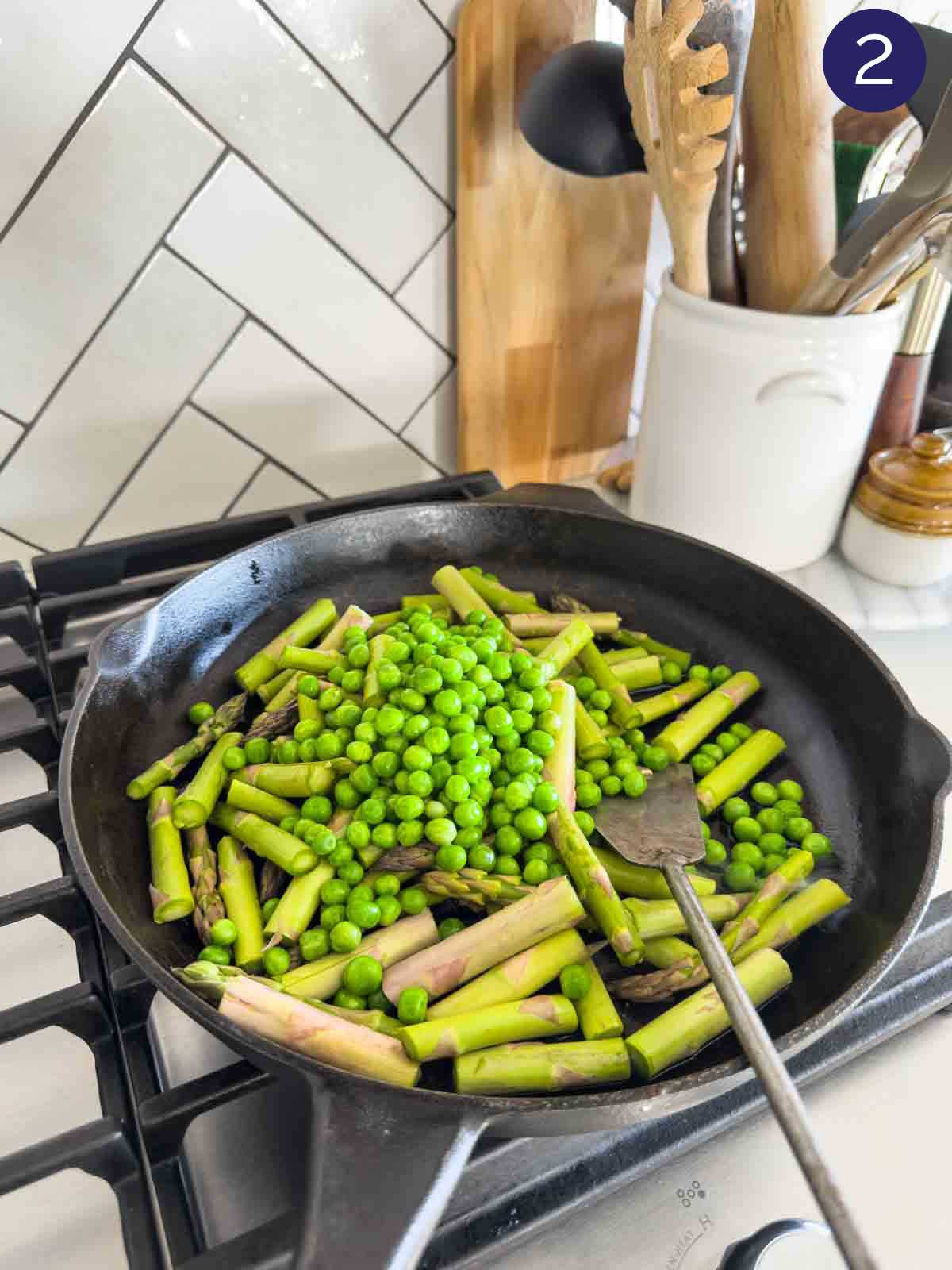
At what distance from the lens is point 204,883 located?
826 mm

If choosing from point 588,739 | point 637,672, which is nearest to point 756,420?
point 637,672

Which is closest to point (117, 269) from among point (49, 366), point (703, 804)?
point (49, 366)

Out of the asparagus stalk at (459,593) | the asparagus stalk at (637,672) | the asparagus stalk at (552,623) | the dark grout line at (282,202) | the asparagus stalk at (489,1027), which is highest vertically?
the dark grout line at (282,202)

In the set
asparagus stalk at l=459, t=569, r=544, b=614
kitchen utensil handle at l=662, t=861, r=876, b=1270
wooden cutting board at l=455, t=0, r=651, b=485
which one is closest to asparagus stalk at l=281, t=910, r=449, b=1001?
kitchen utensil handle at l=662, t=861, r=876, b=1270

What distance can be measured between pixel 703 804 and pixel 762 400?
52 centimetres

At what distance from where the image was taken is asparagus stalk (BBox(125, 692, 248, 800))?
2.95 ft

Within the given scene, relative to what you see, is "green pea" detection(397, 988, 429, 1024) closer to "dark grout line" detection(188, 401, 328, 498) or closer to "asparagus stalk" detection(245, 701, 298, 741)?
"asparagus stalk" detection(245, 701, 298, 741)

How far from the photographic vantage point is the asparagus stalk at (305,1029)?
2.12 feet

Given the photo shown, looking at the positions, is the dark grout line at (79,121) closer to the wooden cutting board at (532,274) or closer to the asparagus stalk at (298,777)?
the wooden cutting board at (532,274)

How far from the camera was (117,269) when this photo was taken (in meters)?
1.09

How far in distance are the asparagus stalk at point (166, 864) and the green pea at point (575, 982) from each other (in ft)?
1.07

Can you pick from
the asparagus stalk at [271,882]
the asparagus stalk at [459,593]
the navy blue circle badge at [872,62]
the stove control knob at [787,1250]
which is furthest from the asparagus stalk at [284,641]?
the navy blue circle badge at [872,62]

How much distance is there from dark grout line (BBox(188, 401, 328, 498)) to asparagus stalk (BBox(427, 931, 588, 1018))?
808mm

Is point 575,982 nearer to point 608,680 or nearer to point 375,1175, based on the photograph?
point 375,1175
